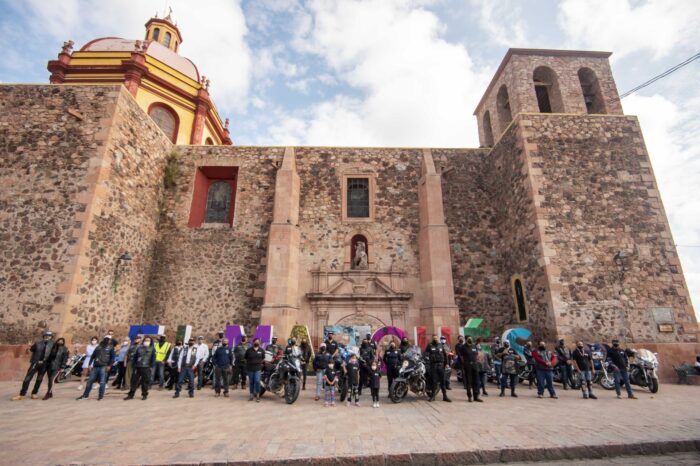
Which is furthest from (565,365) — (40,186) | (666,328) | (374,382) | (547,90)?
(40,186)

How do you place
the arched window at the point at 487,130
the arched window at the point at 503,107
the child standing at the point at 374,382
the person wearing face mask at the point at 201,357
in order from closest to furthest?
the child standing at the point at 374,382
the person wearing face mask at the point at 201,357
the arched window at the point at 503,107
the arched window at the point at 487,130

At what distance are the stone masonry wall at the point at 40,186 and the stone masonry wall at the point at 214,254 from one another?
3815 millimetres

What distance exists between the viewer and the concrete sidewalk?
13.7 feet

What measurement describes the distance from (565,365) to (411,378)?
4.96 m

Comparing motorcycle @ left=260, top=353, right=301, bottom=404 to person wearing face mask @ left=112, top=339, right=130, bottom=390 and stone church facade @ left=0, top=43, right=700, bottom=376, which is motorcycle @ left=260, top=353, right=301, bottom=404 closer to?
stone church facade @ left=0, top=43, right=700, bottom=376

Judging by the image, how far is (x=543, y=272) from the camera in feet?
36.8

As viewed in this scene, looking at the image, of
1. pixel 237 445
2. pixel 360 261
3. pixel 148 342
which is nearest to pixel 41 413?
pixel 148 342

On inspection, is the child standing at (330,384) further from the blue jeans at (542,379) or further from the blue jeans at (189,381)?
the blue jeans at (542,379)

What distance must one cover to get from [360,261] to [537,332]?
22.6 ft

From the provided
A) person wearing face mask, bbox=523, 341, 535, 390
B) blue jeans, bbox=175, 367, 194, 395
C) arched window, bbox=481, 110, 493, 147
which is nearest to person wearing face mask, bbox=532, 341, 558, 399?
person wearing face mask, bbox=523, 341, 535, 390

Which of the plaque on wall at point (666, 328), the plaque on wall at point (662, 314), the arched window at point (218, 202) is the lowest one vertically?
the plaque on wall at point (666, 328)

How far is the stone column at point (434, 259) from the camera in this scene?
12.4 meters

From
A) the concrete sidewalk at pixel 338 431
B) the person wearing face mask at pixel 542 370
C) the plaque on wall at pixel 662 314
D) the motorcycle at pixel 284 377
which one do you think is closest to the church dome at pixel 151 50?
the concrete sidewalk at pixel 338 431

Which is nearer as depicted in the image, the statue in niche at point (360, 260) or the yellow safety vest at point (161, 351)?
the yellow safety vest at point (161, 351)
